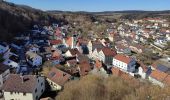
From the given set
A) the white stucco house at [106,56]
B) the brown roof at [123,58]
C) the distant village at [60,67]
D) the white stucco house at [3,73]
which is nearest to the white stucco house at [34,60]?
the distant village at [60,67]

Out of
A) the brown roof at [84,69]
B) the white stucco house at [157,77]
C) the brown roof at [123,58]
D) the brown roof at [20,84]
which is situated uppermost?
the brown roof at [20,84]

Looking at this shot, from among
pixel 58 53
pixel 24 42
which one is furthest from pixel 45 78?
pixel 24 42

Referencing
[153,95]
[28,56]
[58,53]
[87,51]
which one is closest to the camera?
[153,95]

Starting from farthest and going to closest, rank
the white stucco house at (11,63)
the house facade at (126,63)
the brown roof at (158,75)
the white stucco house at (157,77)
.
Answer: the house facade at (126,63)
the white stucco house at (11,63)
the brown roof at (158,75)
the white stucco house at (157,77)

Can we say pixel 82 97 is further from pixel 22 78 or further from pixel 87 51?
pixel 87 51

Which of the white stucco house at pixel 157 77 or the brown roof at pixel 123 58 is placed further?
the brown roof at pixel 123 58

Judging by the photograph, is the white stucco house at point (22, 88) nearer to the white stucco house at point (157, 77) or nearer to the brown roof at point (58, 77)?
the brown roof at point (58, 77)

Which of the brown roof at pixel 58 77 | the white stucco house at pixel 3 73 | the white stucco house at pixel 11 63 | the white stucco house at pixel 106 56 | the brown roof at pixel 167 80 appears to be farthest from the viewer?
the white stucco house at pixel 106 56

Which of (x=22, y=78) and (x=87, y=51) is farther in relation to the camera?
(x=87, y=51)

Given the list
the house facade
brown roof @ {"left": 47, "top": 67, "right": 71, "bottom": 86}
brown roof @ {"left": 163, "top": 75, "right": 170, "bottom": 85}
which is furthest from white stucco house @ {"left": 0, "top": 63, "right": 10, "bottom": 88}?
brown roof @ {"left": 163, "top": 75, "right": 170, "bottom": 85}
